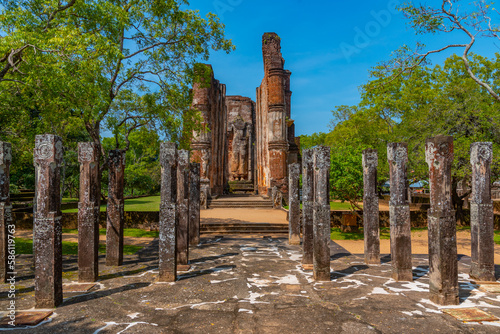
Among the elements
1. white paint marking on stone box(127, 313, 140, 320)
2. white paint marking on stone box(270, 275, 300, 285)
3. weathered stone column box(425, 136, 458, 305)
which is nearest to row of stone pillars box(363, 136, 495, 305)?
weathered stone column box(425, 136, 458, 305)

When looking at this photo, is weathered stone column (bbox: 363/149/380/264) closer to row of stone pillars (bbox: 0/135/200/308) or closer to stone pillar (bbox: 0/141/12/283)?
row of stone pillars (bbox: 0/135/200/308)

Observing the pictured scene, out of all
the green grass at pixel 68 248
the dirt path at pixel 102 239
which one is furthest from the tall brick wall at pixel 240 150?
the green grass at pixel 68 248

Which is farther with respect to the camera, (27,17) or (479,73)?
(479,73)

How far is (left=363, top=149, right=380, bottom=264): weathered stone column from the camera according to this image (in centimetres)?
728

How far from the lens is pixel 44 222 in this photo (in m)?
4.72

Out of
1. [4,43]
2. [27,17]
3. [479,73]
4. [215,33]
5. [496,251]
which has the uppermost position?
[479,73]

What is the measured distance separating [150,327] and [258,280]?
8.19 feet

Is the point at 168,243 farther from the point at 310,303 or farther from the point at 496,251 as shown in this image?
the point at 496,251

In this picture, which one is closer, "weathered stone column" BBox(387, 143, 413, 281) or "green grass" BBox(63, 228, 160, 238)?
"weathered stone column" BBox(387, 143, 413, 281)

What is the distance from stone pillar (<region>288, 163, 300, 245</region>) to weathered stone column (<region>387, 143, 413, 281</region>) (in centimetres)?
343

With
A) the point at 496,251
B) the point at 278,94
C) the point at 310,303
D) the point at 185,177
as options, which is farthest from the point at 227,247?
the point at 278,94

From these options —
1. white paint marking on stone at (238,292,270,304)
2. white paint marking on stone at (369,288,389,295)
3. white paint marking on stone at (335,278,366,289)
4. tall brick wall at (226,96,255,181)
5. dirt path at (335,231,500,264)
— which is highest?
tall brick wall at (226,96,255,181)

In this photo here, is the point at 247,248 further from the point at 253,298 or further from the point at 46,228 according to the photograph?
the point at 46,228

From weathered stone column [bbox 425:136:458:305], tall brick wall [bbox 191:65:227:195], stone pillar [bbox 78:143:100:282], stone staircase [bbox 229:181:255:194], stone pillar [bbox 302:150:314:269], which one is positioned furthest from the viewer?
stone staircase [bbox 229:181:255:194]
